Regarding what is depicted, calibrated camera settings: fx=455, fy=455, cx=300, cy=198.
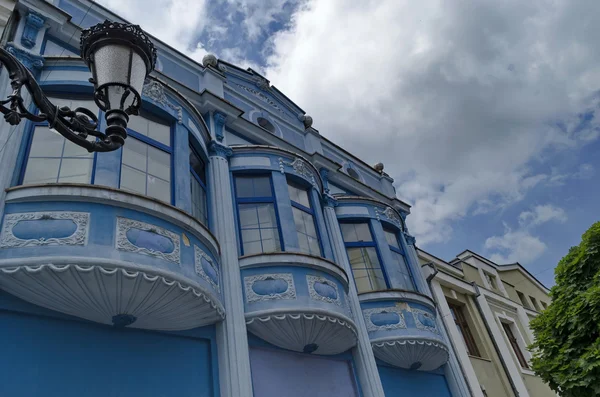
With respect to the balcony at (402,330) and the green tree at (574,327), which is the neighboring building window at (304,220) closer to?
the balcony at (402,330)

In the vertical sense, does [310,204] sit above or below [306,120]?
below

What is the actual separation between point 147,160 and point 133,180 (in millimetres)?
643

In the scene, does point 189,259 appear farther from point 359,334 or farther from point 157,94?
point 359,334

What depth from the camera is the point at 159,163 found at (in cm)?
813

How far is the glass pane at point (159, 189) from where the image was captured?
766 centimetres

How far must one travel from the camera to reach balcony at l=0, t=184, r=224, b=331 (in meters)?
5.58

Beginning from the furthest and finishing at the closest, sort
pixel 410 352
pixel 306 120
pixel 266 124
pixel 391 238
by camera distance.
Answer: pixel 306 120
pixel 391 238
pixel 266 124
pixel 410 352

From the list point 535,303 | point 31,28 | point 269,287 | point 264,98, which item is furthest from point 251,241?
point 535,303

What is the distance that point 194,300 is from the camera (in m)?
6.80

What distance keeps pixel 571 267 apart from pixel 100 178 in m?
10.6

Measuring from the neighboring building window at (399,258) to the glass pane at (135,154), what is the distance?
7.78 m

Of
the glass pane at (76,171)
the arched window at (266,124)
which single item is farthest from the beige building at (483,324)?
the glass pane at (76,171)

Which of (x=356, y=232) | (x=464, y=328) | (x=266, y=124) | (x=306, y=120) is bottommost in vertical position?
(x=464, y=328)

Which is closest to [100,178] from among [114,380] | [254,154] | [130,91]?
[114,380]
